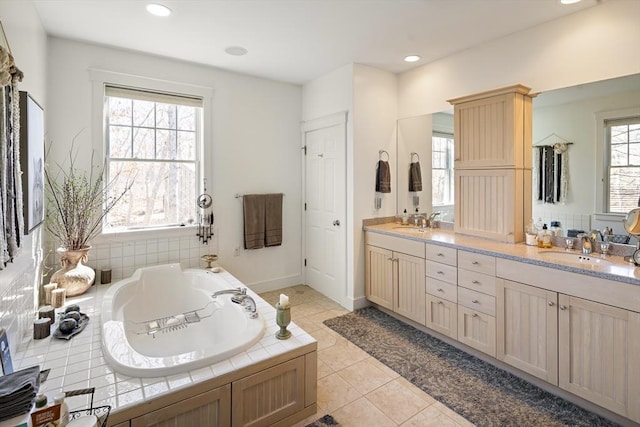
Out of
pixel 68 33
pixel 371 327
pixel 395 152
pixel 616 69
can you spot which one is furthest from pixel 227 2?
pixel 371 327

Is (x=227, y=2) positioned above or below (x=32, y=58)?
above

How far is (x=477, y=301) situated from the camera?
2510mm

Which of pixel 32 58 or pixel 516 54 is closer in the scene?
pixel 32 58

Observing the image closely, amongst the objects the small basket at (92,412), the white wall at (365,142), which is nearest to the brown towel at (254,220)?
the white wall at (365,142)

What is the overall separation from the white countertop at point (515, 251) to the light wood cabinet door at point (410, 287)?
0.23 meters

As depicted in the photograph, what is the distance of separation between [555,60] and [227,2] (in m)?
2.46

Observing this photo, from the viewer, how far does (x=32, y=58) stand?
7.29ft

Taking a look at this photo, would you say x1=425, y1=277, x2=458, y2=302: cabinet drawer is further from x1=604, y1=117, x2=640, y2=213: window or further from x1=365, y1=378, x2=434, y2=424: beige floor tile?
x1=604, y1=117, x2=640, y2=213: window

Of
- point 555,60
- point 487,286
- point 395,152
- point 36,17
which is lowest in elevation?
point 487,286

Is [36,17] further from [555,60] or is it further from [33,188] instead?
[555,60]

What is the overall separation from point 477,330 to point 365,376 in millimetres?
940

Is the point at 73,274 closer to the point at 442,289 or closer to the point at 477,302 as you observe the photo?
the point at 442,289

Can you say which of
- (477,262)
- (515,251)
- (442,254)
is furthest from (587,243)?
(442,254)

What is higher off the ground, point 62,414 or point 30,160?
point 30,160
